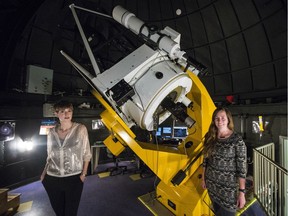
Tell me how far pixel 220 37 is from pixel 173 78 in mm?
5147

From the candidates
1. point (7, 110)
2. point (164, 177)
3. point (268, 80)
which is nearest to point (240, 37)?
point (268, 80)

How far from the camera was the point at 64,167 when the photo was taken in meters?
1.82

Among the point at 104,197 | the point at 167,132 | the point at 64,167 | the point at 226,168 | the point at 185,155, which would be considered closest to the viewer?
the point at 226,168

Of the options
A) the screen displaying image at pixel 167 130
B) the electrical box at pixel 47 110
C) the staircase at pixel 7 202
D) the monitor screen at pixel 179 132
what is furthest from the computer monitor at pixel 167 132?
the staircase at pixel 7 202

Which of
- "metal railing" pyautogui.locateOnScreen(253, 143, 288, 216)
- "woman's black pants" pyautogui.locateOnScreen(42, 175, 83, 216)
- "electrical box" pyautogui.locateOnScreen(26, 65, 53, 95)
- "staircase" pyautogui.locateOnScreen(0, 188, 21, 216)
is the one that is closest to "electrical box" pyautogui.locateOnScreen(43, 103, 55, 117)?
"electrical box" pyautogui.locateOnScreen(26, 65, 53, 95)

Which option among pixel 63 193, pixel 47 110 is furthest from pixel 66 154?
pixel 47 110

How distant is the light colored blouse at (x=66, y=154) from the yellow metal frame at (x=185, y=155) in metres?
0.52

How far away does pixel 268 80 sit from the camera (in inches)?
199

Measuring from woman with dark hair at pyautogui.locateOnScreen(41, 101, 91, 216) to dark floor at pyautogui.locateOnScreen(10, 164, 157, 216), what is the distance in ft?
4.32

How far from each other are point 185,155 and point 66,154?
60.4 inches

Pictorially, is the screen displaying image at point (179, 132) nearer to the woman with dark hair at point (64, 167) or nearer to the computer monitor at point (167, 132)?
the computer monitor at point (167, 132)

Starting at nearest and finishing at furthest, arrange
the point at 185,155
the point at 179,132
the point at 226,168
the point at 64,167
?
the point at 226,168 → the point at 64,167 → the point at 185,155 → the point at 179,132

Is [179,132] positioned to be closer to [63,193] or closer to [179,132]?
[179,132]

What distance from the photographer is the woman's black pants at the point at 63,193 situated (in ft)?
5.95
